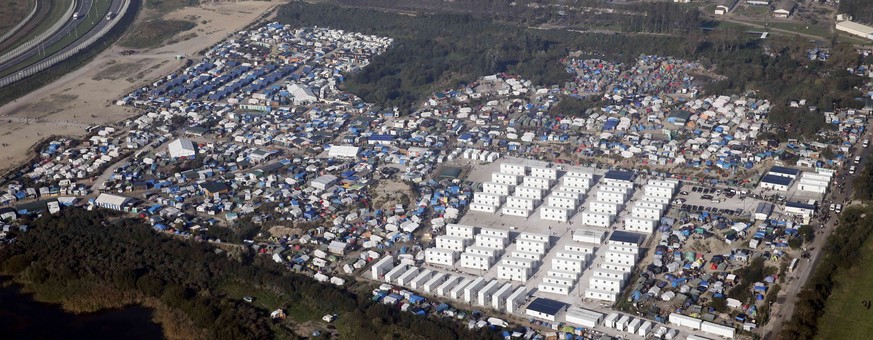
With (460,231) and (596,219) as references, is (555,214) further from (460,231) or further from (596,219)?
(460,231)

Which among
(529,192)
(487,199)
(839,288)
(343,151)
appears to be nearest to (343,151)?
(343,151)

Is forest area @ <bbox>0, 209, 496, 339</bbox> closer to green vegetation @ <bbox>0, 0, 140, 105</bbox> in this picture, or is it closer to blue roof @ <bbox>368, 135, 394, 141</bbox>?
blue roof @ <bbox>368, 135, 394, 141</bbox>

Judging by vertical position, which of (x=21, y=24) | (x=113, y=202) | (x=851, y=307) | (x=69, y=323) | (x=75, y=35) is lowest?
(x=69, y=323)

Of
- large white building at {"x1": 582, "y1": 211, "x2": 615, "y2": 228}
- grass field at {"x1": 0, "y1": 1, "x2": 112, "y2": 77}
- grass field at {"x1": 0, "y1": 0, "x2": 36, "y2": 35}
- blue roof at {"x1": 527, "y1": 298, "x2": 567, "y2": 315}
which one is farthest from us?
grass field at {"x1": 0, "y1": 0, "x2": 36, "y2": 35}

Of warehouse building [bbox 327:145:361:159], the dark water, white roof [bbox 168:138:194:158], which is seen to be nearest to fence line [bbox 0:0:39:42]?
white roof [bbox 168:138:194:158]

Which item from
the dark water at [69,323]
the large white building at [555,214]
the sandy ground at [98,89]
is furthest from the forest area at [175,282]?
the sandy ground at [98,89]

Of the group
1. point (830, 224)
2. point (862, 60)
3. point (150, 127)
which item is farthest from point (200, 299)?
point (862, 60)
